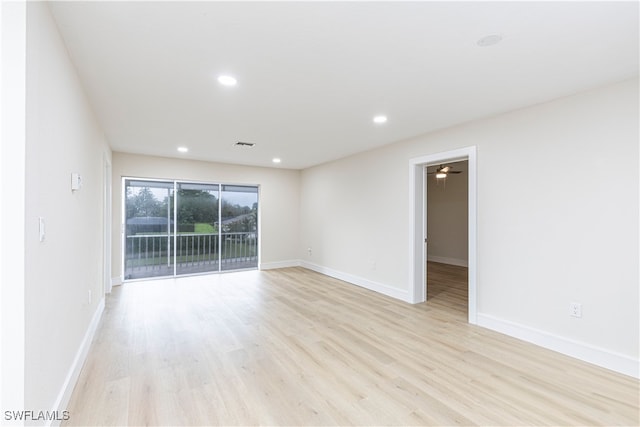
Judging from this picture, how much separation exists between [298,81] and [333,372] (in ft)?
7.98

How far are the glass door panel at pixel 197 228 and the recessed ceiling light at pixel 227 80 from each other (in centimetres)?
403

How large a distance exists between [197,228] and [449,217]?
6.20 m

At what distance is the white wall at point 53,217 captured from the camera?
4.48 ft

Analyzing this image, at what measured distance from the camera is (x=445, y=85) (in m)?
2.53

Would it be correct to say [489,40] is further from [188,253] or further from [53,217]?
[188,253]

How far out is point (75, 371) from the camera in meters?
2.20

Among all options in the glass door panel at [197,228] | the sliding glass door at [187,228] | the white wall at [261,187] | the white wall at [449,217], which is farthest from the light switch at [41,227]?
the white wall at [449,217]

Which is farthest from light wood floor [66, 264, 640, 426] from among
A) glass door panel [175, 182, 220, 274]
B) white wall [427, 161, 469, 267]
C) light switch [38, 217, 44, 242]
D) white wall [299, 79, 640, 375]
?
white wall [427, 161, 469, 267]

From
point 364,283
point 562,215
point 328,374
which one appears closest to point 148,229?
point 364,283

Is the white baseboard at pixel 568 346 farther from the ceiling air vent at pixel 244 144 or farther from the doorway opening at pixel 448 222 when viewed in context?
the ceiling air vent at pixel 244 144

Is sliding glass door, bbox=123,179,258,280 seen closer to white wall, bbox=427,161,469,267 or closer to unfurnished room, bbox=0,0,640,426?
unfurnished room, bbox=0,0,640,426

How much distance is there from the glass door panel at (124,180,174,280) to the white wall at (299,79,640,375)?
16.1 ft
